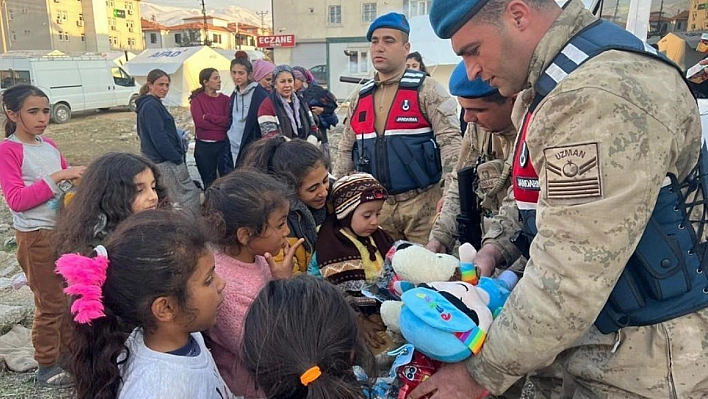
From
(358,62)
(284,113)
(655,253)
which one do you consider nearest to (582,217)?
(655,253)

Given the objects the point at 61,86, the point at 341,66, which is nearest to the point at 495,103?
the point at 61,86

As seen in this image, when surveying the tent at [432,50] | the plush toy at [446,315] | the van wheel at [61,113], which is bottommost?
the van wheel at [61,113]

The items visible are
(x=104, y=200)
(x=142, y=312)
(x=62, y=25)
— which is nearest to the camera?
(x=142, y=312)

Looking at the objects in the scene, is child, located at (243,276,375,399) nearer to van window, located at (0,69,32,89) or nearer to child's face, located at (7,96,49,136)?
child's face, located at (7,96,49,136)

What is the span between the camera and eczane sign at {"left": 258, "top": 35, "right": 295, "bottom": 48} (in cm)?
3547

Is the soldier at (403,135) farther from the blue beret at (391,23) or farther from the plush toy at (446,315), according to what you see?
the plush toy at (446,315)

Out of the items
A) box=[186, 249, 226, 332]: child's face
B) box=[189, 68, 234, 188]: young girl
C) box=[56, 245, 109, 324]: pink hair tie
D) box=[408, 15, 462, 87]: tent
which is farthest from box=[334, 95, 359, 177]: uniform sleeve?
box=[408, 15, 462, 87]: tent

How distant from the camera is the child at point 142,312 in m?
1.55

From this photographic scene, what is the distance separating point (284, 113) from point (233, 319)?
4.43 m

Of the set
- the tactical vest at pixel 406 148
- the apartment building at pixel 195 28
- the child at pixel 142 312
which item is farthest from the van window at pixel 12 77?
the apartment building at pixel 195 28

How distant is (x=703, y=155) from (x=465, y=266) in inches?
31.5

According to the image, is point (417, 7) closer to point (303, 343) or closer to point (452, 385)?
point (452, 385)

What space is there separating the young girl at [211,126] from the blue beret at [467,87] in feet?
15.9

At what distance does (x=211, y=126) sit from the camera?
694 centimetres
